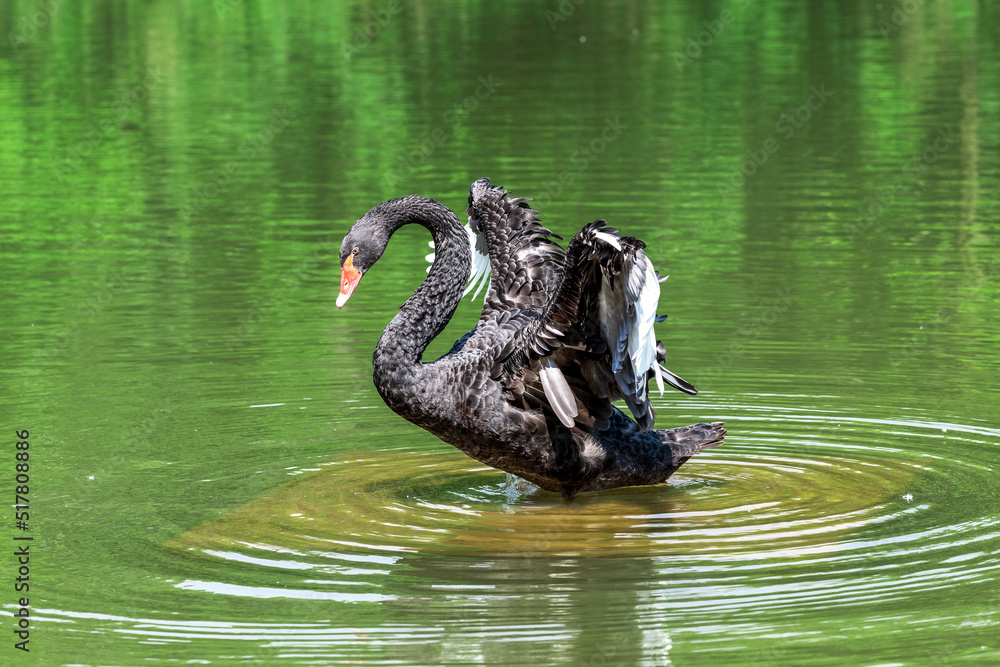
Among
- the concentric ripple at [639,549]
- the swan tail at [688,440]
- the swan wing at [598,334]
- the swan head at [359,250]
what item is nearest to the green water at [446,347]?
the concentric ripple at [639,549]

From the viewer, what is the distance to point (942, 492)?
287 inches

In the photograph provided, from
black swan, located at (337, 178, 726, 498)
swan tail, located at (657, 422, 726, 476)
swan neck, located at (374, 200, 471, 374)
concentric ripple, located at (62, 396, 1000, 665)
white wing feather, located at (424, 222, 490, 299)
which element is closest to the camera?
concentric ripple, located at (62, 396, 1000, 665)

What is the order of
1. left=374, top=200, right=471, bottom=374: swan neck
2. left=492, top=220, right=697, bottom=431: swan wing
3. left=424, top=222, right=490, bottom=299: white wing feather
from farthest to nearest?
left=424, top=222, right=490, bottom=299: white wing feather
left=374, top=200, right=471, bottom=374: swan neck
left=492, top=220, right=697, bottom=431: swan wing

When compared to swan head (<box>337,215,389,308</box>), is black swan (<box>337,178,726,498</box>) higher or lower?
lower

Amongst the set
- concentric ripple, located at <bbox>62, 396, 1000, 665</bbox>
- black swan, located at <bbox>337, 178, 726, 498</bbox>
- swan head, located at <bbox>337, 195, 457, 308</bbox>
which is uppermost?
swan head, located at <bbox>337, 195, 457, 308</bbox>

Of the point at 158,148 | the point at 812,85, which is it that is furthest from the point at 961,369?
the point at 812,85

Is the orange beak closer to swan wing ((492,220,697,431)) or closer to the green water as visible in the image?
swan wing ((492,220,697,431))

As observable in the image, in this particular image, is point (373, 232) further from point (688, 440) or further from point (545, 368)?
point (688, 440)

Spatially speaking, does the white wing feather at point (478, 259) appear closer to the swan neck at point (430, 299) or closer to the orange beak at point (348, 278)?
the swan neck at point (430, 299)

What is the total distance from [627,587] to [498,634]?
2.44ft

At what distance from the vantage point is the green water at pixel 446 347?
19.2 feet

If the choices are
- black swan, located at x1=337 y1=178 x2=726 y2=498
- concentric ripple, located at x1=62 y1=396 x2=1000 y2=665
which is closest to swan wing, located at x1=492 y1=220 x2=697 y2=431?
black swan, located at x1=337 y1=178 x2=726 y2=498

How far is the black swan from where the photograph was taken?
6656 millimetres

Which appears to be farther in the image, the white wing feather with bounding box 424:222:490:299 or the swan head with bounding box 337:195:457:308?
the white wing feather with bounding box 424:222:490:299
